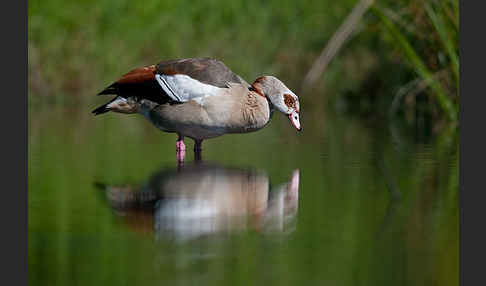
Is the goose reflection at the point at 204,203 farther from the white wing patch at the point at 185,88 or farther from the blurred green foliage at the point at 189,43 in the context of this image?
the blurred green foliage at the point at 189,43

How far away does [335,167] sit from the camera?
5637mm

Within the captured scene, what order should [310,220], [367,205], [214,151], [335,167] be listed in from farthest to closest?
[214,151]
[335,167]
[367,205]
[310,220]

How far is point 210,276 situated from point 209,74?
3.23m

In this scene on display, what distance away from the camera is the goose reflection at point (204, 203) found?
362 cm

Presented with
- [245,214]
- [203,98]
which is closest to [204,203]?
[245,214]

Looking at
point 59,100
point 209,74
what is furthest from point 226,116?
point 59,100

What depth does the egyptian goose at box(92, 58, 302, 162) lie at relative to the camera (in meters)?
5.78

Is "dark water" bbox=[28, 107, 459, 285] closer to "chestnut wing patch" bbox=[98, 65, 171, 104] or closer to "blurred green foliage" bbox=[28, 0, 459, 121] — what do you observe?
"chestnut wing patch" bbox=[98, 65, 171, 104]

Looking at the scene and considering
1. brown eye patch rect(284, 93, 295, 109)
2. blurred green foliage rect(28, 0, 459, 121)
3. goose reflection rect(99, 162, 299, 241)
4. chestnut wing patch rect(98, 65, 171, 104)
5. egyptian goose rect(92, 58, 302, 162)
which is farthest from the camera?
blurred green foliage rect(28, 0, 459, 121)

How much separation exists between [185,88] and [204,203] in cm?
192

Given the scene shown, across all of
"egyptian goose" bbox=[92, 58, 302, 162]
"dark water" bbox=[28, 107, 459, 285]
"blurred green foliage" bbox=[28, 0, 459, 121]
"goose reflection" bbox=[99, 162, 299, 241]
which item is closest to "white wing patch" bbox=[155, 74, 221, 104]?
"egyptian goose" bbox=[92, 58, 302, 162]

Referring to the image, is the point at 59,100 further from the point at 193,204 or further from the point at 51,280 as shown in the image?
the point at 51,280

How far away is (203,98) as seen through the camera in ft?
19.0

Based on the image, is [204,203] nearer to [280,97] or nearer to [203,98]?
[203,98]
